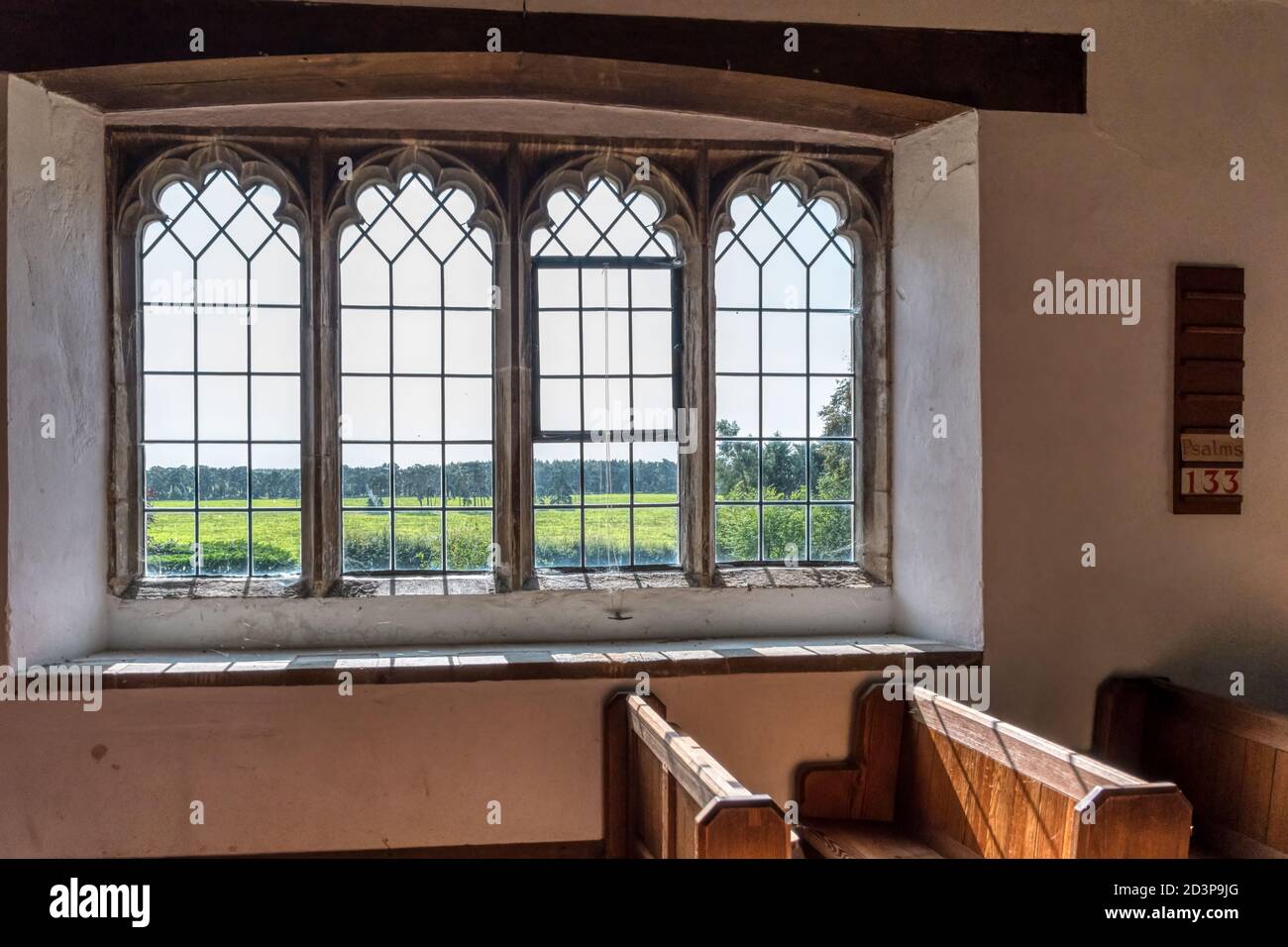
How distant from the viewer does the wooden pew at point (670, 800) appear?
174 centimetres

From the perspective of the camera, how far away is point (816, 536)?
3502mm

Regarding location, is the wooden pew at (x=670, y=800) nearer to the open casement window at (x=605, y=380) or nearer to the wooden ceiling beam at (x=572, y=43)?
the open casement window at (x=605, y=380)

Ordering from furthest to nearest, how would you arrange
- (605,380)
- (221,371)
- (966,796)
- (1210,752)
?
(605,380)
(221,371)
(1210,752)
(966,796)

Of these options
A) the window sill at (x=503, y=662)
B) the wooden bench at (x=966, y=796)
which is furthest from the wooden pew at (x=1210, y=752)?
the wooden bench at (x=966, y=796)

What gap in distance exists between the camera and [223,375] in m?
3.27

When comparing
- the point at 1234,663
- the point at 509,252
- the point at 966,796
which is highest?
the point at 509,252

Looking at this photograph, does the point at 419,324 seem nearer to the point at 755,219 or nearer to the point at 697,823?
the point at 755,219

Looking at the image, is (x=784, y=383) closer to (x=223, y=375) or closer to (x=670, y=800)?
(x=670, y=800)

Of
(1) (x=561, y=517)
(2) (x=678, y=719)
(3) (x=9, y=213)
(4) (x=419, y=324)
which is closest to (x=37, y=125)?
(3) (x=9, y=213)

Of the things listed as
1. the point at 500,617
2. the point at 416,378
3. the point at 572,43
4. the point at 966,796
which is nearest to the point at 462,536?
the point at 500,617

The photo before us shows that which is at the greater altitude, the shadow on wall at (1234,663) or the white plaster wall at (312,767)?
the shadow on wall at (1234,663)

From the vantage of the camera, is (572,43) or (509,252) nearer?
(572,43)

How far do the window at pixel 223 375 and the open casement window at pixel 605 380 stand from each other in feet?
2.96

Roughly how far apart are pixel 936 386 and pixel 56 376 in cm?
292
